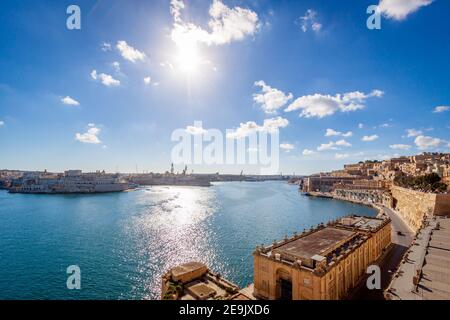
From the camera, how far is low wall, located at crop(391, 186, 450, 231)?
35.6m

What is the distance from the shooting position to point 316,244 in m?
20.7

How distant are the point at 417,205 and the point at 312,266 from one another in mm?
40599

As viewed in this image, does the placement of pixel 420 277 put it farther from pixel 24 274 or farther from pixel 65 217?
pixel 65 217

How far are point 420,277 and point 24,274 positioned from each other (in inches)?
1488

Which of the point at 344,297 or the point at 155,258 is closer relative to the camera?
the point at 344,297

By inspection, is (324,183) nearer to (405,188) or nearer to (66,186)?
(405,188)

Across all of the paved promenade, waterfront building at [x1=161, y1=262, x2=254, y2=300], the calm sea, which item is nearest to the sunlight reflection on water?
the calm sea

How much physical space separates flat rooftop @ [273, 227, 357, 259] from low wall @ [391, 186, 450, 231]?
21.4 m

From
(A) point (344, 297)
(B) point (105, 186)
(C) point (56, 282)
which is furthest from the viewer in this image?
(B) point (105, 186)

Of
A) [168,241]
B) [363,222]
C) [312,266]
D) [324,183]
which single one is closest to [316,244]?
Answer: [312,266]

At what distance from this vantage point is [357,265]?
2117cm

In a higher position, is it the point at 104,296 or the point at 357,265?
the point at 357,265
